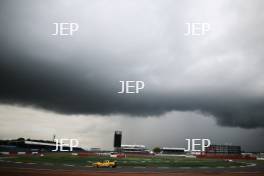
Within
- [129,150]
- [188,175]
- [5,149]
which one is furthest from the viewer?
[129,150]

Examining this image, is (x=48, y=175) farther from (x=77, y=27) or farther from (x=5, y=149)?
(x=5, y=149)

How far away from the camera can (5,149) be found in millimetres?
81875

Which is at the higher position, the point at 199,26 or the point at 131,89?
the point at 199,26

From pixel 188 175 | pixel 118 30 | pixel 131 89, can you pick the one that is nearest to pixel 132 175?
pixel 188 175

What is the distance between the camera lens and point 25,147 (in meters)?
87.2

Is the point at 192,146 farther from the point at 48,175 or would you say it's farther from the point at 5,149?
the point at 5,149

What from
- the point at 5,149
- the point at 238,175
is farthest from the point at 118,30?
the point at 5,149

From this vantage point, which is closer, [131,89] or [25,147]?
[131,89]

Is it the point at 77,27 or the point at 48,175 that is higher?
the point at 77,27

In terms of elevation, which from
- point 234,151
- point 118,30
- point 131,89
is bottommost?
point 234,151

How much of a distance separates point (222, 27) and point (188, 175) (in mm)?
14019

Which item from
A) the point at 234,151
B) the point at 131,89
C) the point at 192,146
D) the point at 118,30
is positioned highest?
the point at 118,30

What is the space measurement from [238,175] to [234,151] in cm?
7742

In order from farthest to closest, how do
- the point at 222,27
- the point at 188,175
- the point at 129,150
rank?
the point at 129,150 < the point at 222,27 < the point at 188,175
